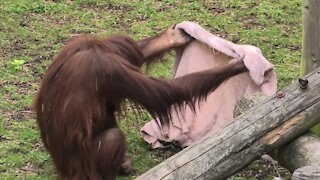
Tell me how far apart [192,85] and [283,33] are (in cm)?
291

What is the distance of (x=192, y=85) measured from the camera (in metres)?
3.34

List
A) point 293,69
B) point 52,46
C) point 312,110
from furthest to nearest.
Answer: point 52,46, point 293,69, point 312,110

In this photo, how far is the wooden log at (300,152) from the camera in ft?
11.1

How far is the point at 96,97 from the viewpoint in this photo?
3246 millimetres

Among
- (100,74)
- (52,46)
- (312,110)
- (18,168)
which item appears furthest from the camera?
(52,46)

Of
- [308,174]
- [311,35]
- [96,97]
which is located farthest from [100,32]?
[308,174]

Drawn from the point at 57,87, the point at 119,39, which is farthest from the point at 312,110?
the point at 57,87

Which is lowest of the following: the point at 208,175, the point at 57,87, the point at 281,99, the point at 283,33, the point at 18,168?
the point at 283,33

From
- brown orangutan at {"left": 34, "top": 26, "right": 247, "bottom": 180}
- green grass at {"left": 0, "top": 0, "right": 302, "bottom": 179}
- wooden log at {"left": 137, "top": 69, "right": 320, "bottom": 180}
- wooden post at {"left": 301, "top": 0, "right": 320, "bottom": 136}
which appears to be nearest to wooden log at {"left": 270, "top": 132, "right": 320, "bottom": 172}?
wooden log at {"left": 137, "top": 69, "right": 320, "bottom": 180}

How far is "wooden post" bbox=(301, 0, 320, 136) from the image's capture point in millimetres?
3582

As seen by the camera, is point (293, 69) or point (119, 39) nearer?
point (119, 39)

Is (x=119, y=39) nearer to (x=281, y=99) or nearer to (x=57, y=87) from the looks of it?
(x=57, y=87)

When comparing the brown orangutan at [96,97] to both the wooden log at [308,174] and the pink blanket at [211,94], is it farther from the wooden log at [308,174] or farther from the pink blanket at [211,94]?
the wooden log at [308,174]

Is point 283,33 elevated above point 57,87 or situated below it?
below
